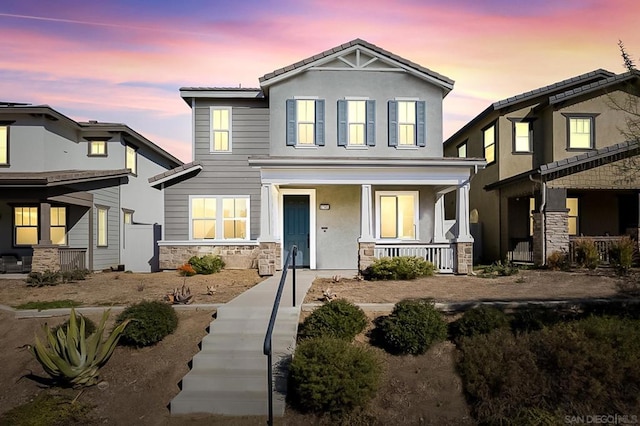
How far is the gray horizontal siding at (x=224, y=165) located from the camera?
608 inches

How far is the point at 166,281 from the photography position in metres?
12.9

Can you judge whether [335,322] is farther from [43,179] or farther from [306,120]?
[43,179]

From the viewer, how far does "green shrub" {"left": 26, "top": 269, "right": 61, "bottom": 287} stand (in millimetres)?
12628

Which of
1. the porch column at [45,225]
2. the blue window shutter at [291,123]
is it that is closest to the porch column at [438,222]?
the blue window shutter at [291,123]

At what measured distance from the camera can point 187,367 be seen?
23.6 feet

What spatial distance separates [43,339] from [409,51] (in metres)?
14.6

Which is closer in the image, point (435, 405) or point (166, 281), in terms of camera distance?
point (435, 405)

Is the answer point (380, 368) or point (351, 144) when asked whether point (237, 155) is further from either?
point (380, 368)

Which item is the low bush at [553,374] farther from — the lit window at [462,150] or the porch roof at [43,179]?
the lit window at [462,150]

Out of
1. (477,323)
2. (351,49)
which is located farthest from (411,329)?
(351,49)

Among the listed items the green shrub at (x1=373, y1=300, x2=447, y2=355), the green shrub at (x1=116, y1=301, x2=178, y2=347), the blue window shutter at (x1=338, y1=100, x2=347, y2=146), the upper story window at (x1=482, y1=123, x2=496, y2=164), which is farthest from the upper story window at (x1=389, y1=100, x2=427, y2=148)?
the green shrub at (x1=116, y1=301, x2=178, y2=347)

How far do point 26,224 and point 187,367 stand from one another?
43.7ft

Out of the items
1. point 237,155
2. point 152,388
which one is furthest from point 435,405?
point 237,155

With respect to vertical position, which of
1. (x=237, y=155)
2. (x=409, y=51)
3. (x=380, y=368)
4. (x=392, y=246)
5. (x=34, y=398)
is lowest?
(x=34, y=398)
